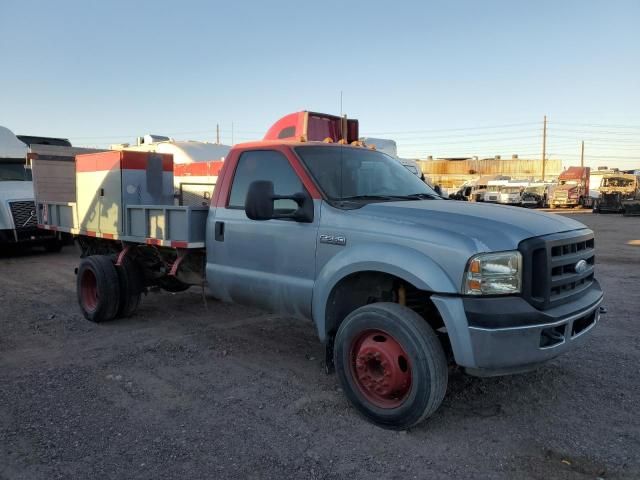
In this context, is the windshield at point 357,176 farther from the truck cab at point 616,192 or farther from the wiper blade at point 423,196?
the truck cab at point 616,192

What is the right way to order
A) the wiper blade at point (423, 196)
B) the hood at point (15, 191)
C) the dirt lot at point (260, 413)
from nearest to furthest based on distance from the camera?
the dirt lot at point (260, 413) < the wiper blade at point (423, 196) < the hood at point (15, 191)

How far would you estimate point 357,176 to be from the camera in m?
4.57

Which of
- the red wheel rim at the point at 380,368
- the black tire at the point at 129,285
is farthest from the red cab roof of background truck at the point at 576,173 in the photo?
the red wheel rim at the point at 380,368

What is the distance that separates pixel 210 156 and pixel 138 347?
290 inches

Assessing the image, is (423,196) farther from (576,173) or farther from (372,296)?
(576,173)

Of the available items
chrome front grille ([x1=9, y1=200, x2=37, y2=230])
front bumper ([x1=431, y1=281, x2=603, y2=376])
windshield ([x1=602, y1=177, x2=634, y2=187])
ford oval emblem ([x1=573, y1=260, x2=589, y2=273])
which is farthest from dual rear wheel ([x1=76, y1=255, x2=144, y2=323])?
windshield ([x1=602, y1=177, x2=634, y2=187])

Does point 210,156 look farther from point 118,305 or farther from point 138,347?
point 138,347

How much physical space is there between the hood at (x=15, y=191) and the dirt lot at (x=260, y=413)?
255 inches

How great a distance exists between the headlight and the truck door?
1.31 metres

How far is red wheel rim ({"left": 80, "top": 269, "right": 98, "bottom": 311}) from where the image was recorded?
252 inches

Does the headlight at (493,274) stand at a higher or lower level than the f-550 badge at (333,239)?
lower

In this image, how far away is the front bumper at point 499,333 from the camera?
3.21 m

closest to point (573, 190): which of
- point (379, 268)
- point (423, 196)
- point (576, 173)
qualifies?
point (576, 173)

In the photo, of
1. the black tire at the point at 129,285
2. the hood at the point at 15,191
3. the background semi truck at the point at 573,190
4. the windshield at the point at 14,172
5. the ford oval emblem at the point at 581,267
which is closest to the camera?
the ford oval emblem at the point at 581,267
